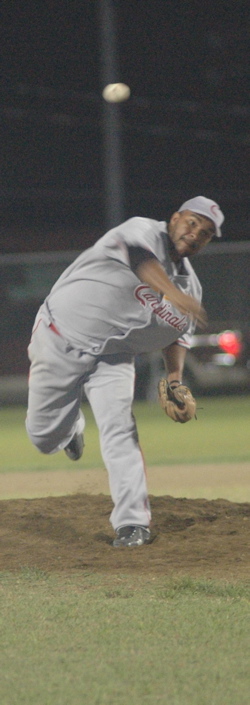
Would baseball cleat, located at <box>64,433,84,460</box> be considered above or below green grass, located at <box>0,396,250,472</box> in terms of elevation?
above

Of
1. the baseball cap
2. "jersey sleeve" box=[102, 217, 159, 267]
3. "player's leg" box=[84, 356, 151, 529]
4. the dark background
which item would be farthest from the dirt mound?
the dark background

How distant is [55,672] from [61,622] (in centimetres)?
63

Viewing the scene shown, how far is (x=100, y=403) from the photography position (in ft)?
17.3

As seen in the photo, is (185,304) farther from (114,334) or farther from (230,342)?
(230,342)

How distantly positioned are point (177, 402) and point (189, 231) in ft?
2.92

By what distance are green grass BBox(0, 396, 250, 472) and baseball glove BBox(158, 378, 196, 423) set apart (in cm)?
436

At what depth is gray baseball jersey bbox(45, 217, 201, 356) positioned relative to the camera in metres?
5.13

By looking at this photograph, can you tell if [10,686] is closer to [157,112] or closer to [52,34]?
[52,34]

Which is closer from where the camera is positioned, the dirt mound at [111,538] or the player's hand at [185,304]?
the player's hand at [185,304]

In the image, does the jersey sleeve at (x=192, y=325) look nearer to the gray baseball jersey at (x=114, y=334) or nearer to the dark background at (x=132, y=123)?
the gray baseball jersey at (x=114, y=334)

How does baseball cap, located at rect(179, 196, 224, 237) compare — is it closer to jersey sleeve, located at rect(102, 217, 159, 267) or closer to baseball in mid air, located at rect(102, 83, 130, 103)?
jersey sleeve, located at rect(102, 217, 159, 267)

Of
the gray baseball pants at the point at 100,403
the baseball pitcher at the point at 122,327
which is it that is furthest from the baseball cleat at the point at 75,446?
the baseball pitcher at the point at 122,327

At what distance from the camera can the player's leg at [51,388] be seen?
17.8ft

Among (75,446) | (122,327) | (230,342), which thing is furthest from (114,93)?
(122,327)
